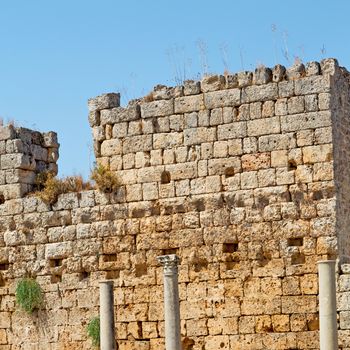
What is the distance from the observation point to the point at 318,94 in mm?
14391

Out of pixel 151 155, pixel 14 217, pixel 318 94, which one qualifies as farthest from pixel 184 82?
pixel 14 217

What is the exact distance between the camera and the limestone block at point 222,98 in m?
14.9

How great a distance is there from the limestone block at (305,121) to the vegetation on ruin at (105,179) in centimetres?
284

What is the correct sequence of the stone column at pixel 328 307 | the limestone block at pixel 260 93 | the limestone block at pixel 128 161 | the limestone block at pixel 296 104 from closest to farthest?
the stone column at pixel 328 307
the limestone block at pixel 296 104
the limestone block at pixel 260 93
the limestone block at pixel 128 161

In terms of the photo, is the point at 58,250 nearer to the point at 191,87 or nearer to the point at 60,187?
the point at 60,187

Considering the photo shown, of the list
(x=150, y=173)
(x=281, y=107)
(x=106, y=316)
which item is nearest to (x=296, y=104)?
(x=281, y=107)

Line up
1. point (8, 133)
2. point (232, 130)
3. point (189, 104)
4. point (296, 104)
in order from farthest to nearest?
point (8, 133), point (189, 104), point (232, 130), point (296, 104)

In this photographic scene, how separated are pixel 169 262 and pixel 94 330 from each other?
2215mm

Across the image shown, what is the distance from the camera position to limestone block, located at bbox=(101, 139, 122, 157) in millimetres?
15719

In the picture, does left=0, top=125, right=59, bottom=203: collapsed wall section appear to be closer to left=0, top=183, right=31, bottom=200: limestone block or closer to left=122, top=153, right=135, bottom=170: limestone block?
left=0, top=183, right=31, bottom=200: limestone block

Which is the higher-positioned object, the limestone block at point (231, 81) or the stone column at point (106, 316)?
the limestone block at point (231, 81)

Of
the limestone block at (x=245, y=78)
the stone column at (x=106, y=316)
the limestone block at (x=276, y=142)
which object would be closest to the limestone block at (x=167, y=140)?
the limestone block at (x=245, y=78)

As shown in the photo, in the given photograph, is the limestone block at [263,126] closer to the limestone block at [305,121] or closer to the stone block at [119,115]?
the limestone block at [305,121]

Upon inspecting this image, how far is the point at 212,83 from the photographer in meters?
15.2
